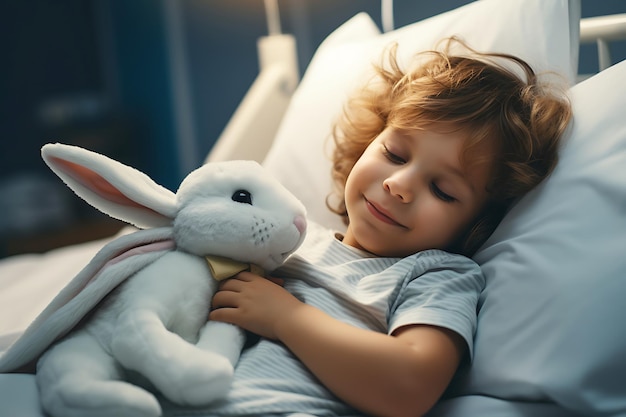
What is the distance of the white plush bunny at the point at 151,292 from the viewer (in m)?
0.58

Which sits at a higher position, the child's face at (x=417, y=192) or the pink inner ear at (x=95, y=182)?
the pink inner ear at (x=95, y=182)

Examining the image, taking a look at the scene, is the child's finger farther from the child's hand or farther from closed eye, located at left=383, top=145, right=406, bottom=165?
closed eye, located at left=383, top=145, right=406, bottom=165

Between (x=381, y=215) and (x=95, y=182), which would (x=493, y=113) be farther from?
(x=95, y=182)

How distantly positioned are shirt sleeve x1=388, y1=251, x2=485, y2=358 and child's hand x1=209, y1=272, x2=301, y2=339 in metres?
0.13

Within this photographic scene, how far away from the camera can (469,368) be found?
713 mm

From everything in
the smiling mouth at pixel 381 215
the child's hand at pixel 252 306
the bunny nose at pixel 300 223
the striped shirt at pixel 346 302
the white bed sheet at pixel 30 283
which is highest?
the bunny nose at pixel 300 223

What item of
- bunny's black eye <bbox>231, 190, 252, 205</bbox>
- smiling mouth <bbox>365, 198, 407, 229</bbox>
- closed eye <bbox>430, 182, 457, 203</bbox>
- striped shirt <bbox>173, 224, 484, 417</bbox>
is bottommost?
striped shirt <bbox>173, 224, 484, 417</bbox>

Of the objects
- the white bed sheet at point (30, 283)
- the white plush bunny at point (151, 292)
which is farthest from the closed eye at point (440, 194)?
the white bed sheet at point (30, 283)

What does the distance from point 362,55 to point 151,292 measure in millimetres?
679

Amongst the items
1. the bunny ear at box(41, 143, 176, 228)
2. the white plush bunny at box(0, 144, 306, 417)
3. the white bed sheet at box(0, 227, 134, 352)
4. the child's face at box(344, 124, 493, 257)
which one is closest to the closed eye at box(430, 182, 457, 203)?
the child's face at box(344, 124, 493, 257)

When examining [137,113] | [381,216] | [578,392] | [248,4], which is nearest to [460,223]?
[381,216]

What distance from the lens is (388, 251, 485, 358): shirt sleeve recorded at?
0.68 metres

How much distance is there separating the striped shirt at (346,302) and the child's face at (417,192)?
29 mm

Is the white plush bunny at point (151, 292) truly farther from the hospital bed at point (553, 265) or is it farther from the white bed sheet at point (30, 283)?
the white bed sheet at point (30, 283)
